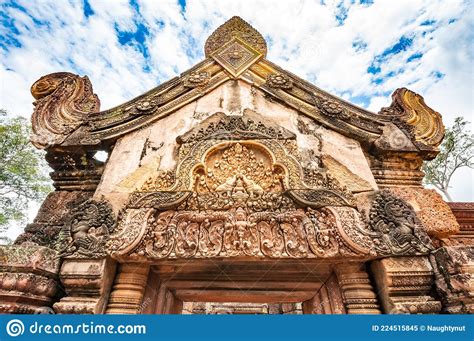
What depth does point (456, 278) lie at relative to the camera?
7.69ft

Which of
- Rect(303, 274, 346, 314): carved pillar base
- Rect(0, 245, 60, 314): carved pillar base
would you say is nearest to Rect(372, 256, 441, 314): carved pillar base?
Rect(303, 274, 346, 314): carved pillar base

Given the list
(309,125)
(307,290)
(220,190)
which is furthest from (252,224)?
(309,125)

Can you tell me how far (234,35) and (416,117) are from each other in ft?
10.2

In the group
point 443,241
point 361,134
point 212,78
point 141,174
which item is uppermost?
point 212,78

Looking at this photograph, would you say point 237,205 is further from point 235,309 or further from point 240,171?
point 235,309

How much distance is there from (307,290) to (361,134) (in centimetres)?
213

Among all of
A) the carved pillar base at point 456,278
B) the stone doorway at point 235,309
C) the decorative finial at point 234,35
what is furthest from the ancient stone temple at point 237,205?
the stone doorway at point 235,309

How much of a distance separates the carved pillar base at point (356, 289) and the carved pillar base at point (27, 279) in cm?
281

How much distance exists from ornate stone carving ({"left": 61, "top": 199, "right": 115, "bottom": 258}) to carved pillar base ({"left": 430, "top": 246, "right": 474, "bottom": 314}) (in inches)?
123

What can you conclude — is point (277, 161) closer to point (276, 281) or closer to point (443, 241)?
point (276, 281)

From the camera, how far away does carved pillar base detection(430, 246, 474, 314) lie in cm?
229

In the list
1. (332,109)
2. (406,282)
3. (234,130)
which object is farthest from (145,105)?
(406,282)

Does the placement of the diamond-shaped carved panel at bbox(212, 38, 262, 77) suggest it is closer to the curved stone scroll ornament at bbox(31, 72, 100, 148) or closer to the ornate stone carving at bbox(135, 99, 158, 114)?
the ornate stone carving at bbox(135, 99, 158, 114)

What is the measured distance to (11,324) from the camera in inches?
86.3
